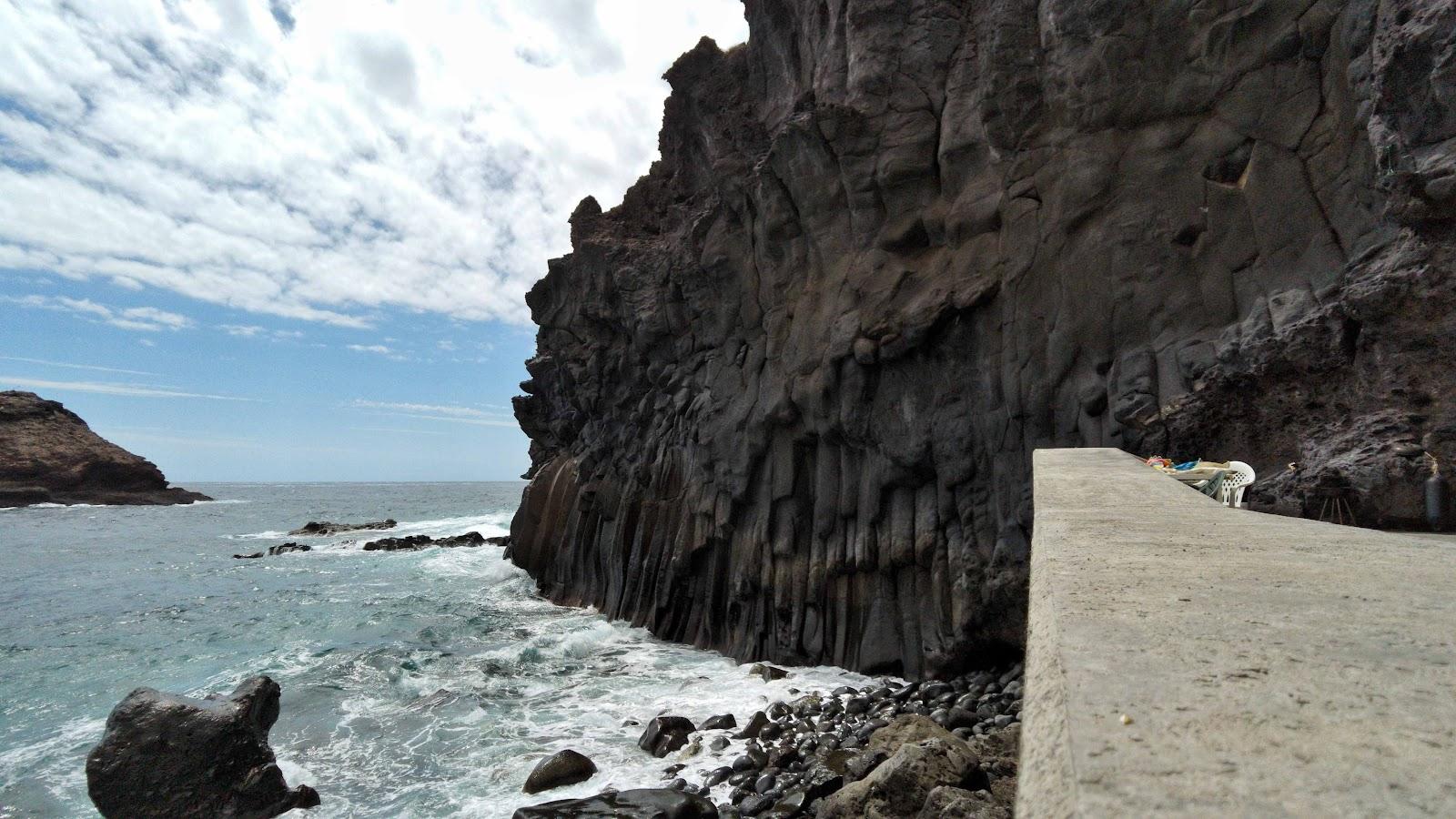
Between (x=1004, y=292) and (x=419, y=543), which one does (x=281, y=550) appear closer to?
(x=419, y=543)

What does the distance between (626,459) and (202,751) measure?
1419 cm

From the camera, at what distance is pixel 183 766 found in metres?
8.88

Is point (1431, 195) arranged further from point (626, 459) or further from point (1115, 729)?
point (626, 459)

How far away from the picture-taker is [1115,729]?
1430 mm

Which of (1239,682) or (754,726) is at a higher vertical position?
(1239,682)

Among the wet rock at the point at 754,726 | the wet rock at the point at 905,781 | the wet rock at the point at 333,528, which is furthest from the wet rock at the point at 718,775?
the wet rock at the point at 333,528

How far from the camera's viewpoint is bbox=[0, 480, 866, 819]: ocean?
33.3 ft

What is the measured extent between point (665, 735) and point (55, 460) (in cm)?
9208

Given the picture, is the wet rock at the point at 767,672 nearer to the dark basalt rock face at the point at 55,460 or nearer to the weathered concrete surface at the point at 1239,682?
the weathered concrete surface at the point at 1239,682

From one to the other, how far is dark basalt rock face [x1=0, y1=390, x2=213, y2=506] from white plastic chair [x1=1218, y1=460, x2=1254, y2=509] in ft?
324

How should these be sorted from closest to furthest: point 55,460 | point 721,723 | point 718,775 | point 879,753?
point 879,753 < point 718,775 < point 721,723 < point 55,460

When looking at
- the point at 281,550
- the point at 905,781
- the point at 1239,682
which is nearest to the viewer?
the point at 1239,682

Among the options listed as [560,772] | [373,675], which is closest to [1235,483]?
[560,772]

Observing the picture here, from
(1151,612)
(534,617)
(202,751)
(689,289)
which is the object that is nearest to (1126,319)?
(1151,612)
